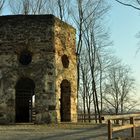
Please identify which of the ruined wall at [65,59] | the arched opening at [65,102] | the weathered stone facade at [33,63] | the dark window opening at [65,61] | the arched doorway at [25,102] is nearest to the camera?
the weathered stone facade at [33,63]

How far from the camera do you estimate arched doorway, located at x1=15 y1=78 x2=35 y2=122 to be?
85.8 ft

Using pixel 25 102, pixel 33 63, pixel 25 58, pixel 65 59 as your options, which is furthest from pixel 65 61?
pixel 25 102

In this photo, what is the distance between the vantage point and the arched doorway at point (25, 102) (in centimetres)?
2615

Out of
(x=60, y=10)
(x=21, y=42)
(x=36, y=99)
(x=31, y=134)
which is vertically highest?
(x=60, y=10)

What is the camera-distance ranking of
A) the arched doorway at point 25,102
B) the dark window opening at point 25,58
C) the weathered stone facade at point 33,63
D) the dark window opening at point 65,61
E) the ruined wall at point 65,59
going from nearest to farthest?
the weathered stone facade at point 33,63 → the dark window opening at point 25,58 → the ruined wall at point 65,59 → the dark window opening at point 65,61 → the arched doorway at point 25,102

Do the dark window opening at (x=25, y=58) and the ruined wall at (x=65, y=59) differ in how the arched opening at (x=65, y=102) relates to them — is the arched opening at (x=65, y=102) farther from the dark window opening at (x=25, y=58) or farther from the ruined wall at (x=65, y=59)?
the dark window opening at (x=25, y=58)

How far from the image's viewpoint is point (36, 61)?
23.8m

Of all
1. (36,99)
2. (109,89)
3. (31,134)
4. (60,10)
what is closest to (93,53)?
(60,10)

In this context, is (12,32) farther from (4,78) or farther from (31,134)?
(31,134)

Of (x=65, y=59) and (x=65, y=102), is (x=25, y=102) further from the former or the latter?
(x=65, y=59)

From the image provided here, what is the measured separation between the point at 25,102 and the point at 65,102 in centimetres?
277

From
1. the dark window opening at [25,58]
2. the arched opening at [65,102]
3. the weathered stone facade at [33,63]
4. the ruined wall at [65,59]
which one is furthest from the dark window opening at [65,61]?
the dark window opening at [25,58]

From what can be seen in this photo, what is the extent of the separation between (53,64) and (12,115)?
353 cm

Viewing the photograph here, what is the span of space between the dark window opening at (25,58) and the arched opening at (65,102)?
8.68 feet
